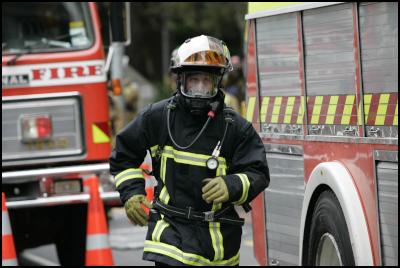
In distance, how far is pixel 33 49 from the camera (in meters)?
10.2

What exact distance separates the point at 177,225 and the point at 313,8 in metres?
1.44

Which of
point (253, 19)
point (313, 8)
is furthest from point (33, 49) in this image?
point (313, 8)

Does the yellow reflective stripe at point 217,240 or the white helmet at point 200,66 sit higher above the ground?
the white helmet at point 200,66

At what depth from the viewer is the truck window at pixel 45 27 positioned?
1027 cm

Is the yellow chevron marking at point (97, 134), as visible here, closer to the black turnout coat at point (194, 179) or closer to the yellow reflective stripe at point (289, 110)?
the yellow reflective stripe at point (289, 110)

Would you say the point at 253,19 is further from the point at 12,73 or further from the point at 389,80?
the point at 12,73

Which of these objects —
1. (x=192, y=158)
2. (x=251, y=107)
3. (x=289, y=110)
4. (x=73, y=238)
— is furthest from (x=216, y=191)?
(x=73, y=238)

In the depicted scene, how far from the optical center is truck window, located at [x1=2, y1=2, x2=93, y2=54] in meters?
10.3

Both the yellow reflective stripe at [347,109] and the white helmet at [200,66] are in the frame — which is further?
the yellow reflective stripe at [347,109]

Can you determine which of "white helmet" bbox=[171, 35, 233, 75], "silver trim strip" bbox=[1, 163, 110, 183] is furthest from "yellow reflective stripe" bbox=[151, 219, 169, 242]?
"silver trim strip" bbox=[1, 163, 110, 183]

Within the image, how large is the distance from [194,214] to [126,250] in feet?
22.4

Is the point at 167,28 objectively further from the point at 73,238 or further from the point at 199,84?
the point at 199,84

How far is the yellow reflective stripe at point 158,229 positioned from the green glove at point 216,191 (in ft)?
1.08

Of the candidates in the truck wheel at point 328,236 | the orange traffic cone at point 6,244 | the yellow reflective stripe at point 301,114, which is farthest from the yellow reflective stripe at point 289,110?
the orange traffic cone at point 6,244
